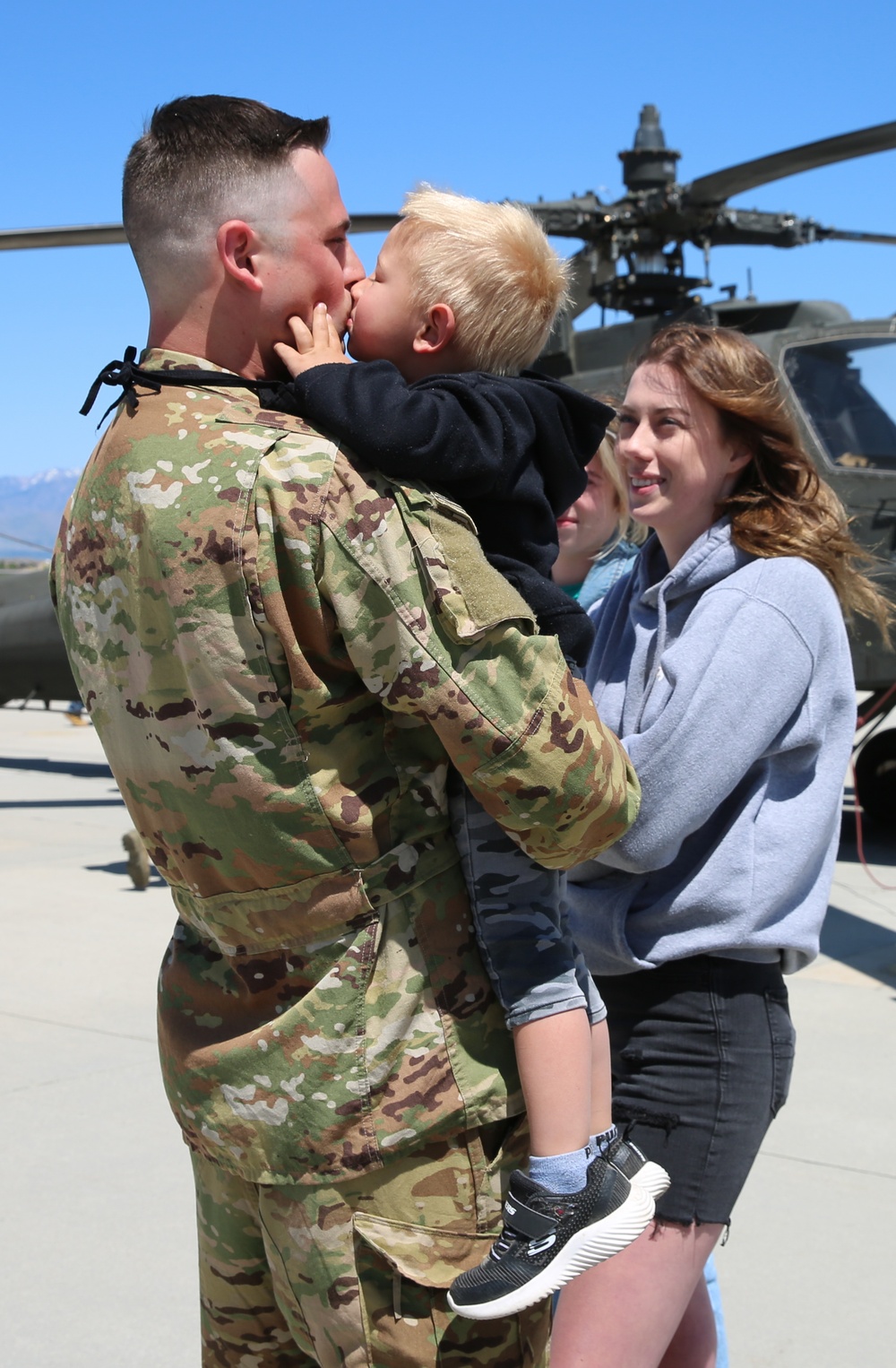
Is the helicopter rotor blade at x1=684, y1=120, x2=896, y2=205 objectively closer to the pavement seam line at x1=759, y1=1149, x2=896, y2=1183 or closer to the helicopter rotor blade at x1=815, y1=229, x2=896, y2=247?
the helicopter rotor blade at x1=815, y1=229, x2=896, y2=247

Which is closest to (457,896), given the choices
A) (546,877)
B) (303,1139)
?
(546,877)

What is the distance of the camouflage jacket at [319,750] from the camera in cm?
138

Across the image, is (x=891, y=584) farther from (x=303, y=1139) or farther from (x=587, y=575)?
(x=303, y=1139)

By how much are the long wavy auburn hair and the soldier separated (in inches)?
31.3

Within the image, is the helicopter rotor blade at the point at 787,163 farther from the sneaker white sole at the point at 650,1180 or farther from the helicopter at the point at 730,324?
the sneaker white sole at the point at 650,1180

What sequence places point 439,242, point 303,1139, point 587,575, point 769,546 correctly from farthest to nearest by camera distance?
1. point 587,575
2. point 769,546
3. point 439,242
4. point 303,1139

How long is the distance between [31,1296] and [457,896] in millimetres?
2143

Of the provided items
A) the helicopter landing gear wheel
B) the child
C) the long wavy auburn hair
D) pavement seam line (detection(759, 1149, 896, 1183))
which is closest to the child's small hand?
the child

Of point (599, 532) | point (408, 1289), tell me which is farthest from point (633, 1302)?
point (599, 532)

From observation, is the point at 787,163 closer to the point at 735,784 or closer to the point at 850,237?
the point at 850,237

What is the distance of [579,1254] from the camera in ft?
4.86

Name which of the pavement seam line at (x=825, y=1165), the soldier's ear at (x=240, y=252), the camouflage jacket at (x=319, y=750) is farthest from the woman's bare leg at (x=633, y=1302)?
the pavement seam line at (x=825, y=1165)

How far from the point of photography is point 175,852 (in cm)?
152

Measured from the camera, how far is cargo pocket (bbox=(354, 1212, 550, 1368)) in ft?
4.69
